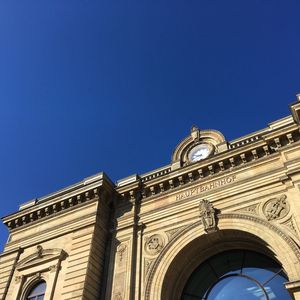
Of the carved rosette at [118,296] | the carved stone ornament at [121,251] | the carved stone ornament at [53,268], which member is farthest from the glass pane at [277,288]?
the carved stone ornament at [53,268]

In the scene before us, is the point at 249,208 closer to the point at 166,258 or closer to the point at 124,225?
the point at 166,258

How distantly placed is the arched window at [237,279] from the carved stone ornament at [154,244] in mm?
1573

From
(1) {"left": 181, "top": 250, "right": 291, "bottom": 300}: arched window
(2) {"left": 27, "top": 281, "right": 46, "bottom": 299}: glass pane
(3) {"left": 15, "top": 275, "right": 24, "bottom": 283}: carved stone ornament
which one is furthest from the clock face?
(3) {"left": 15, "top": 275, "right": 24, "bottom": 283}: carved stone ornament

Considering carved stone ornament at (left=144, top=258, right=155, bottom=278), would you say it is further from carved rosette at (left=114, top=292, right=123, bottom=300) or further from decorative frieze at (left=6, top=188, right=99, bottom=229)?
decorative frieze at (left=6, top=188, right=99, bottom=229)

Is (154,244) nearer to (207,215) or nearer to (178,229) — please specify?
(178,229)

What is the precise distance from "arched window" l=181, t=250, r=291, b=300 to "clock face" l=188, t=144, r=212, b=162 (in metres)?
4.11

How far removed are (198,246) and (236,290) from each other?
6.43 feet

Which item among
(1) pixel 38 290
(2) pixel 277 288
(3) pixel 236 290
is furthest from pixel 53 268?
(2) pixel 277 288

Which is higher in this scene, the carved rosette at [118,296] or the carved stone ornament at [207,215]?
the carved stone ornament at [207,215]

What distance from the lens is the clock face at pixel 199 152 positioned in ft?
56.7

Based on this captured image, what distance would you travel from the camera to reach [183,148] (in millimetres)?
17938

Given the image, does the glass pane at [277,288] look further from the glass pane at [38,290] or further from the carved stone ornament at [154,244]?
the glass pane at [38,290]

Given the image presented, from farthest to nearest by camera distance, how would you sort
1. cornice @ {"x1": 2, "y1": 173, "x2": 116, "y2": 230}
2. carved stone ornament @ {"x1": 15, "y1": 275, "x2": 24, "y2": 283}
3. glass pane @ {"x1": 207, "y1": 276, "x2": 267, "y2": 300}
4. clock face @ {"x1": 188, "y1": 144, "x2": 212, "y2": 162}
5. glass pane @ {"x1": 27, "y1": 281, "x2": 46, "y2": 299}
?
clock face @ {"x1": 188, "y1": 144, "x2": 212, "y2": 162}
cornice @ {"x1": 2, "y1": 173, "x2": 116, "y2": 230}
carved stone ornament @ {"x1": 15, "y1": 275, "x2": 24, "y2": 283}
glass pane @ {"x1": 27, "y1": 281, "x2": 46, "y2": 299}
glass pane @ {"x1": 207, "y1": 276, "x2": 267, "y2": 300}

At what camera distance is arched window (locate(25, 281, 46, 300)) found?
1566cm
